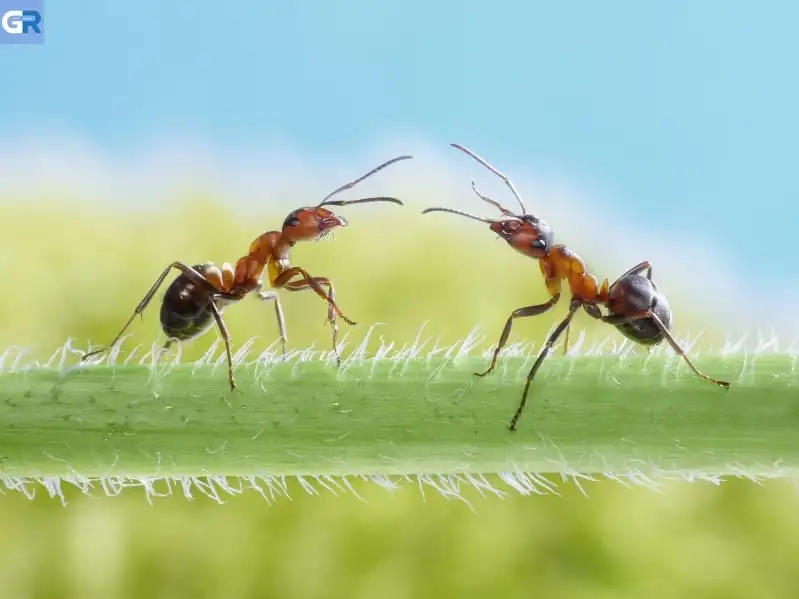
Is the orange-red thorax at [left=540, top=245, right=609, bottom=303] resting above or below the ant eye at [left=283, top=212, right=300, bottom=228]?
below

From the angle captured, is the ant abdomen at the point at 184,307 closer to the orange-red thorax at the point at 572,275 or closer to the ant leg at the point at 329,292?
the ant leg at the point at 329,292

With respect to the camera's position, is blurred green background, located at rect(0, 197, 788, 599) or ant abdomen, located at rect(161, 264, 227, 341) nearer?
ant abdomen, located at rect(161, 264, 227, 341)

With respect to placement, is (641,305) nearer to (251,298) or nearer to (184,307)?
(184,307)

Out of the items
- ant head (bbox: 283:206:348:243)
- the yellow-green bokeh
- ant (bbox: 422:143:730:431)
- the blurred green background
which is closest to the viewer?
ant (bbox: 422:143:730:431)

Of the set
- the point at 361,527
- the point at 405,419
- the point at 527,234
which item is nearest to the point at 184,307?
the point at 527,234

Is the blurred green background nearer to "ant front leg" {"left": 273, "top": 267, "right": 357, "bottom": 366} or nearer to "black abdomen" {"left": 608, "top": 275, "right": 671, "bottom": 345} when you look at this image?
"ant front leg" {"left": 273, "top": 267, "right": 357, "bottom": 366}

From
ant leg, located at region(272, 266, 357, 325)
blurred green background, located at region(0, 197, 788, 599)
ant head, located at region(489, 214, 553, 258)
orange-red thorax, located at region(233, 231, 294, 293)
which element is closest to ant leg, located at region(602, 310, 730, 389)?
ant head, located at region(489, 214, 553, 258)
